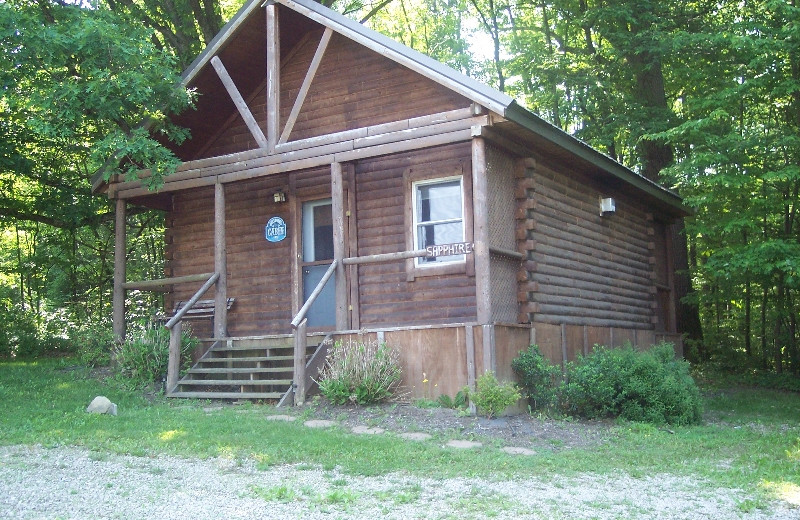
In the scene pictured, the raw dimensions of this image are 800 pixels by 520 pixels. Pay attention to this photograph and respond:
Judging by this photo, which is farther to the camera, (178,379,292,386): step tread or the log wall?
the log wall

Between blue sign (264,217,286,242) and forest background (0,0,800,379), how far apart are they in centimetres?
220

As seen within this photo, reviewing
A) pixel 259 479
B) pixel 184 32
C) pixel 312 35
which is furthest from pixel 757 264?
pixel 184 32

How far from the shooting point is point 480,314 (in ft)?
36.4

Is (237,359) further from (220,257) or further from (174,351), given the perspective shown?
(220,257)

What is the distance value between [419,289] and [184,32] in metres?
10.9

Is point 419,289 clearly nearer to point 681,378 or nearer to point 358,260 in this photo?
point 358,260

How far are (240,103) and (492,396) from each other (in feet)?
20.2

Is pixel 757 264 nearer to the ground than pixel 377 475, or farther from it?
farther from it

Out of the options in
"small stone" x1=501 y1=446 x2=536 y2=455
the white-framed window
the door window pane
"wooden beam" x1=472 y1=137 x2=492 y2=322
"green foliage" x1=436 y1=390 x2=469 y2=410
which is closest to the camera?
"small stone" x1=501 y1=446 x2=536 y2=455

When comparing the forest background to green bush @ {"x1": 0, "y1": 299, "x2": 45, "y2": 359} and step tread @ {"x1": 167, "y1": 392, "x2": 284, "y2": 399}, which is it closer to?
green bush @ {"x1": 0, "y1": 299, "x2": 45, "y2": 359}

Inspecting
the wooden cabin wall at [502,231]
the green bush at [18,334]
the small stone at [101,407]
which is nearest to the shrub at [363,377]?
the wooden cabin wall at [502,231]

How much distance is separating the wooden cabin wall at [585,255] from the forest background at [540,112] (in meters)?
1.27

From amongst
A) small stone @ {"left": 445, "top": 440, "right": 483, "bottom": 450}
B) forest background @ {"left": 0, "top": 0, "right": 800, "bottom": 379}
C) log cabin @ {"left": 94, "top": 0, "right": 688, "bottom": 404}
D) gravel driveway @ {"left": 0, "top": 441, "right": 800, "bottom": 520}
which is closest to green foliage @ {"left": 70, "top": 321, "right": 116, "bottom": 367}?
log cabin @ {"left": 94, "top": 0, "right": 688, "bottom": 404}

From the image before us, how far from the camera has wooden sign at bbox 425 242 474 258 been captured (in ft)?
37.9
